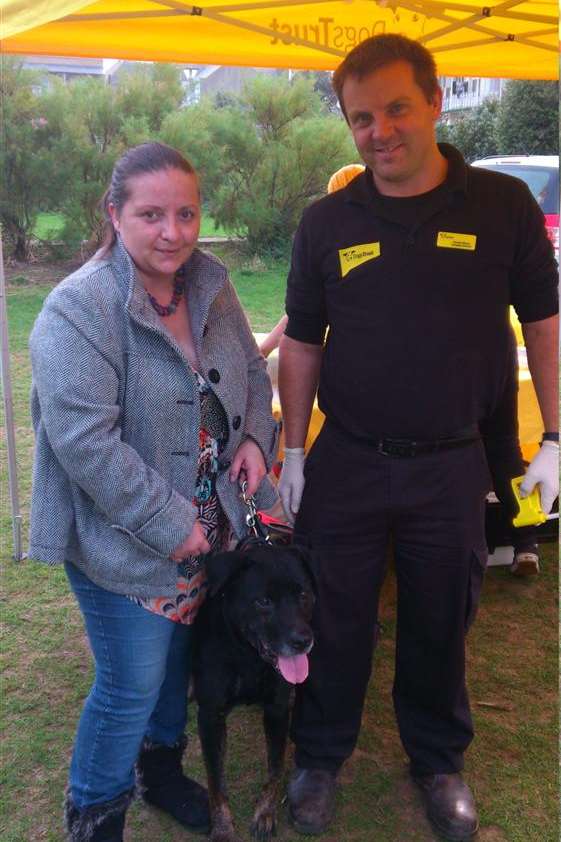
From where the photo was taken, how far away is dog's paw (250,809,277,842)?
2.63 meters

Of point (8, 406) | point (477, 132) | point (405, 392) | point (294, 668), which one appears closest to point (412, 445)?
point (405, 392)

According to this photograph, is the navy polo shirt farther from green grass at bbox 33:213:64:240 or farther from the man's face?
green grass at bbox 33:213:64:240

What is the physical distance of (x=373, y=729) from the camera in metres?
3.21

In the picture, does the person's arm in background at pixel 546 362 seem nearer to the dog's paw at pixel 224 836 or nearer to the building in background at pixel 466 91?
the dog's paw at pixel 224 836

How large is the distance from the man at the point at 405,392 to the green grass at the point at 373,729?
162mm

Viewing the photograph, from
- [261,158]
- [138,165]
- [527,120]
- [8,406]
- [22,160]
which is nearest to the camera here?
[138,165]

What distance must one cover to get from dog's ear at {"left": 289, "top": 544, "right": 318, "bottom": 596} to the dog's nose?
0.67 ft

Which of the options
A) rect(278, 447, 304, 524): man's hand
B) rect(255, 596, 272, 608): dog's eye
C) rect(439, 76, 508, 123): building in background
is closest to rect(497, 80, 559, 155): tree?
rect(439, 76, 508, 123): building in background

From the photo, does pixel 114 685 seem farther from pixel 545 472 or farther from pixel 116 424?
pixel 545 472

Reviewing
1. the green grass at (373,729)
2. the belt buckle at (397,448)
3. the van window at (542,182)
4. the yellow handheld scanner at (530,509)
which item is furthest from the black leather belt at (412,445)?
the van window at (542,182)

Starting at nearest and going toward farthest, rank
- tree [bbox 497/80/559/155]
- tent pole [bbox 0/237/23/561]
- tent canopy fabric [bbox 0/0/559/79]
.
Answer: tent canopy fabric [bbox 0/0/559/79]
tent pole [bbox 0/237/23/561]
tree [bbox 497/80/559/155]

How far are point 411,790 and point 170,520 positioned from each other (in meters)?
1.46

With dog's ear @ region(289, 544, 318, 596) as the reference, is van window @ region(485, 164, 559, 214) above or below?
above

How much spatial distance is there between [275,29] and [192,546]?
10.3 ft
